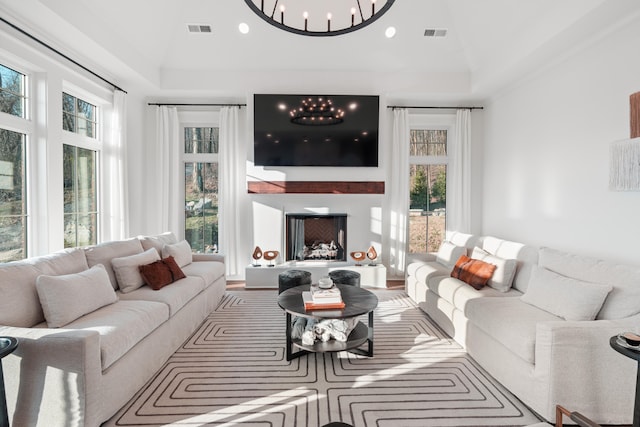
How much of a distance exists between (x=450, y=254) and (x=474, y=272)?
79cm

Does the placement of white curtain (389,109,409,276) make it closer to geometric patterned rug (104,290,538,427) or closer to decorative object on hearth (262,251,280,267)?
decorative object on hearth (262,251,280,267)

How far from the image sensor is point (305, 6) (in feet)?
6.56

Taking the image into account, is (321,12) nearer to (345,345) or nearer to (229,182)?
(345,345)

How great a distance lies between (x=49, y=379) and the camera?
6.22ft

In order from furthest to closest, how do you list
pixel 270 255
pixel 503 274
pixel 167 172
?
pixel 167 172 → pixel 270 255 → pixel 503 274

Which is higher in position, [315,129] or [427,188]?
[315,129]

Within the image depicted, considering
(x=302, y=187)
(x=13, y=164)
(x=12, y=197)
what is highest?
(x=13, y=164)

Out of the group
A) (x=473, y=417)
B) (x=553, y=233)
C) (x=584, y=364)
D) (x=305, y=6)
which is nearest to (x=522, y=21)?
(x=553, y=233)

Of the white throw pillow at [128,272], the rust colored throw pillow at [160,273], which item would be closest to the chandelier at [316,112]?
the rust colored throw pillow at [160,273]

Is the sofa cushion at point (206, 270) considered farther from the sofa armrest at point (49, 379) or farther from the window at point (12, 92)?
the window at point (12, 92)

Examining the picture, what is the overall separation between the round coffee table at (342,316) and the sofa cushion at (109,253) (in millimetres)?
1593

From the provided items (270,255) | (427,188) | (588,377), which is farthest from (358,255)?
(588,377)

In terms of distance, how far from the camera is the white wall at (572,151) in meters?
3.10

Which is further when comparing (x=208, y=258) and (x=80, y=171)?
(x=208, y=258)
